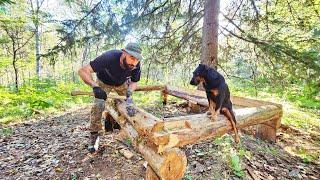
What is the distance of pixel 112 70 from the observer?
4516mm

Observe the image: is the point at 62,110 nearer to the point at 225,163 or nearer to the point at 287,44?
the point at 225,163

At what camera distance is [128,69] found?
4461 mm

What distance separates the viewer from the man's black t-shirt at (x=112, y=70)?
171 inches

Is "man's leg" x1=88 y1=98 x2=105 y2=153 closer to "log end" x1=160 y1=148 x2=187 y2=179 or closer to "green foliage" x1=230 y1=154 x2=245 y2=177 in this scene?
"log end" x1=160 y1=148 x2=187 y2=179

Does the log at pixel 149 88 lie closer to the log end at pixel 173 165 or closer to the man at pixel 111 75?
the man at pixel 111 75

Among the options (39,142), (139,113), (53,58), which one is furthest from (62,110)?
(139,113)

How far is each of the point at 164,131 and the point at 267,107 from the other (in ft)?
11.6

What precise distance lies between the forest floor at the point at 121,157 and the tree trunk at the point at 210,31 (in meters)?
2.43

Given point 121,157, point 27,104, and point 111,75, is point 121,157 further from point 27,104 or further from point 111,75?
point 27,104

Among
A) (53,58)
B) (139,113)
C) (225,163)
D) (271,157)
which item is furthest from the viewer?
(53,58)

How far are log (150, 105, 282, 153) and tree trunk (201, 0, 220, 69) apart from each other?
2462 millimetres

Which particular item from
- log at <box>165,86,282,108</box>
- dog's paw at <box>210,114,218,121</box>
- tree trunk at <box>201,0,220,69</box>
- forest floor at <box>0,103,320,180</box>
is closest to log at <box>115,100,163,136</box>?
forest floor at <box>0,103,320,180</box>

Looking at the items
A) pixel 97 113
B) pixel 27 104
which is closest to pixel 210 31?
pixel 97 113

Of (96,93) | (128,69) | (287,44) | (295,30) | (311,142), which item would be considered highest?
(295,30)
